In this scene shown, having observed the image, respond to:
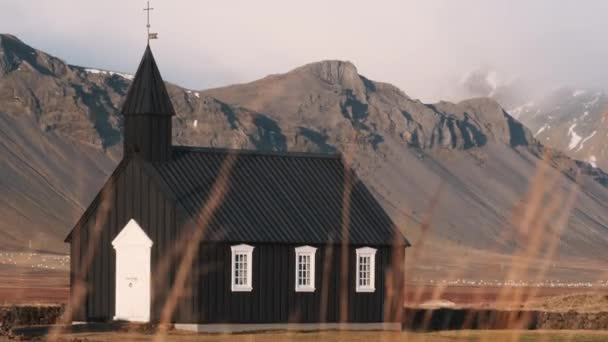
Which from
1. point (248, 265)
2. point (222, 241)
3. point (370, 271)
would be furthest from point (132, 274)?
point (370, 271)

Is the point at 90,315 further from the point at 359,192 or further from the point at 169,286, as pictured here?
the point at 359,192

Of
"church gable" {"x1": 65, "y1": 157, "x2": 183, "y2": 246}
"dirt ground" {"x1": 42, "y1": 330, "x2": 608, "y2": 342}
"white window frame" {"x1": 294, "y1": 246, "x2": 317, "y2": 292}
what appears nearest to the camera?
"dirt ground" {"x1": 42, "y1": 330, "x2": 608, "y2": 342}

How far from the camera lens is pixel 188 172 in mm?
48219

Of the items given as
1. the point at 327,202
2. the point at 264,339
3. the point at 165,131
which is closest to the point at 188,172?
the point at 165,131

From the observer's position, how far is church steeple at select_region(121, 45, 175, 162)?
48.7m

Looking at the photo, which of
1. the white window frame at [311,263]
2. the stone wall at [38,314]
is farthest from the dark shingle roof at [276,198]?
the stone wall at [38,314]

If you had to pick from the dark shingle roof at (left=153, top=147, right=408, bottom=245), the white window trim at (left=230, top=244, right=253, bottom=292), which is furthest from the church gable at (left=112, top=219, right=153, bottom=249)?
the white window trim at (left=230, top=244, right=253, bottom=292)

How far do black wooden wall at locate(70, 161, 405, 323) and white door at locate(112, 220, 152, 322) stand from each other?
36 centimetres

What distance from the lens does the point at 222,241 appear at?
45.3 metres

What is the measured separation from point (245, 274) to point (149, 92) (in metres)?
8.29

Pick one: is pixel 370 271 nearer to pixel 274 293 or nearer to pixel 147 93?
pixel 274 293

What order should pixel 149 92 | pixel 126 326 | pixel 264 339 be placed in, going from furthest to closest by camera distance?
pixel 149 92
pixel 126 326
pixel 264 339

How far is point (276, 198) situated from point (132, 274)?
6015mm

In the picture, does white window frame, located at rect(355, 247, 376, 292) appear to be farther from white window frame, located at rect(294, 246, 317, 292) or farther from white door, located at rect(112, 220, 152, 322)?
white door, located at rect(112, 220, 152, 322)
